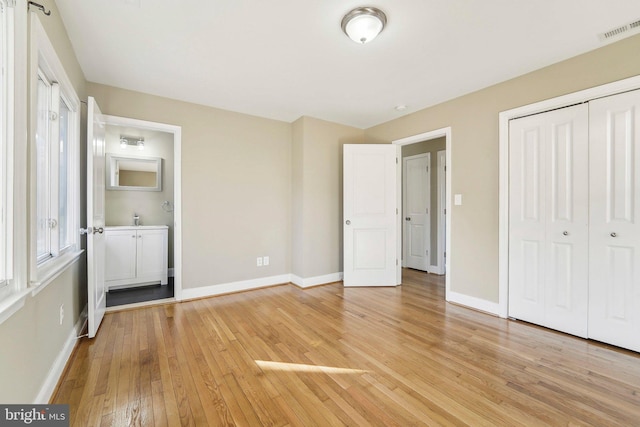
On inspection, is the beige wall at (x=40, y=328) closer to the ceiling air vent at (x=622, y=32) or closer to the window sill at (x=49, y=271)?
the window sill at (x=49, y=271)

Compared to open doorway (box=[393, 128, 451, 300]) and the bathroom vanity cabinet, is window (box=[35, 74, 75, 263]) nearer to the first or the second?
Answer: the bathroom vanity cabinet

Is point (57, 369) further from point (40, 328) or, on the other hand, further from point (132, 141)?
point (132, 141)

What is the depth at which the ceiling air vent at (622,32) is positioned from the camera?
1.94 meters

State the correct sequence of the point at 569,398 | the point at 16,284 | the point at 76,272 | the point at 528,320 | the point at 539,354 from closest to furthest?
A: the point at 16,284 → the point at 569,398 → the point at 539,354 → the point at 76,272 → the point at 528,320

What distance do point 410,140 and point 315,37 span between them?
2180 millimetres

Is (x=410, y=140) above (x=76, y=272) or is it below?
above

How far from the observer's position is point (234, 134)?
367 cm

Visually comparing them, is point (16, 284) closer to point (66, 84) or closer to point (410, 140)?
point (66, 84)

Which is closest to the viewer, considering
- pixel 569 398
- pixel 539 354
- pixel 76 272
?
pixel 569 398

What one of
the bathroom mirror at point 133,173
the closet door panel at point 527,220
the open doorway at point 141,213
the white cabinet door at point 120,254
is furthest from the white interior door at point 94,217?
the closet door panel at point 527,220

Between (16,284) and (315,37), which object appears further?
(315,37)

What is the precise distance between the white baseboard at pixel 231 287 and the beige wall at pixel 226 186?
0.06m

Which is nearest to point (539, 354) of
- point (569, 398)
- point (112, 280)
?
point (569, 398)

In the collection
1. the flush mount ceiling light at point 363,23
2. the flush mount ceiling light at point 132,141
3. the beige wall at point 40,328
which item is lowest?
the beige wall at point 40,328
